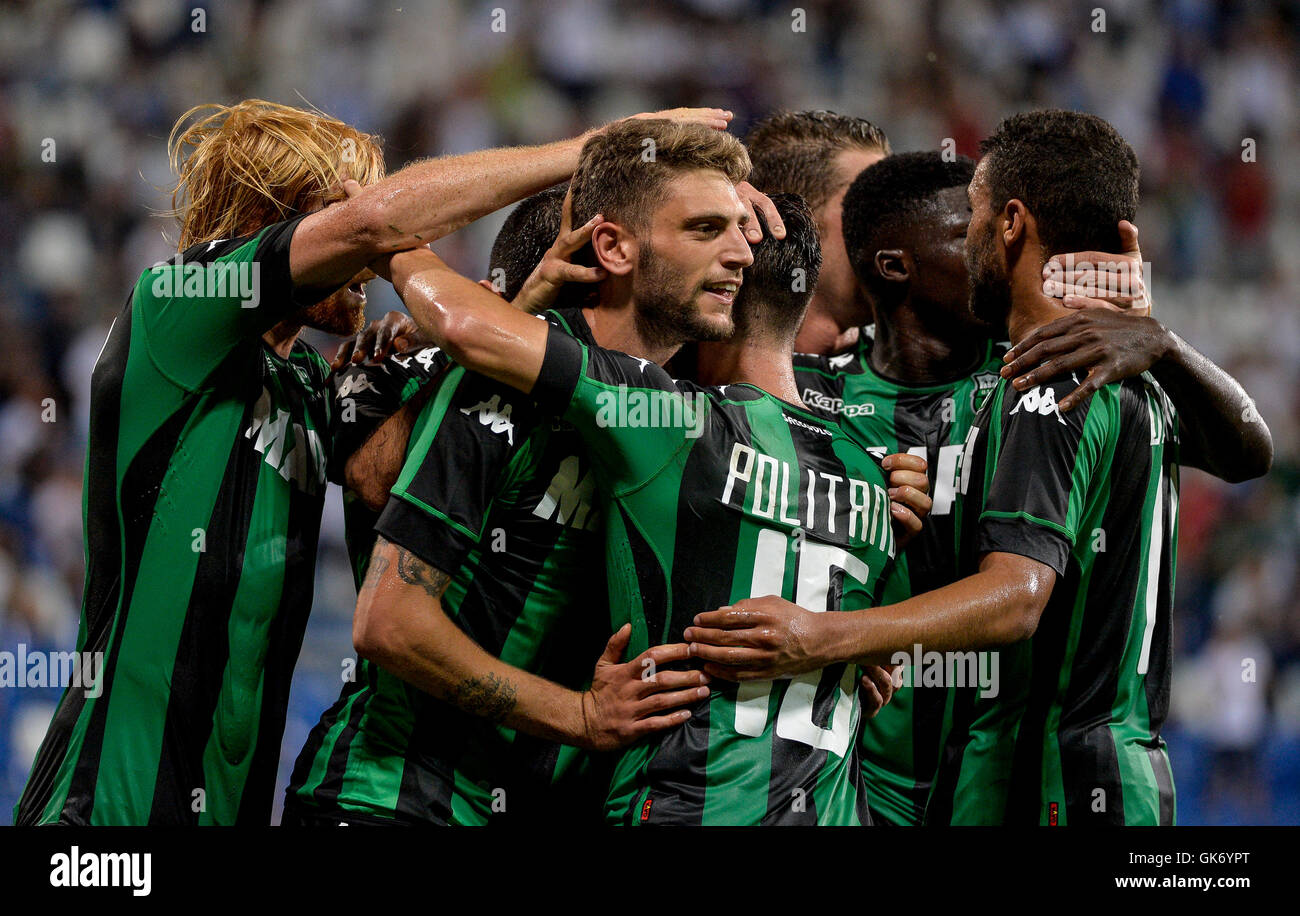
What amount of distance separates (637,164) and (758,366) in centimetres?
55

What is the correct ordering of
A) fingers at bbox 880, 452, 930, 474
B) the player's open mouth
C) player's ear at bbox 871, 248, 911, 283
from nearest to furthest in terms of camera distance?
the player's open mouth < fingers at bbox 880, 452, 930, 474 < player's ear at bbox 871, 248, 911, 283

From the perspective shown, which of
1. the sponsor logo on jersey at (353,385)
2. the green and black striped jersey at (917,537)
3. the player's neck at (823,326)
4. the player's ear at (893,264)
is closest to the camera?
the sponsor logo on jersey at (353,385)

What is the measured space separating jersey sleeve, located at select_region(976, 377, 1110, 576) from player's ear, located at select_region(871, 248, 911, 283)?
1.04m

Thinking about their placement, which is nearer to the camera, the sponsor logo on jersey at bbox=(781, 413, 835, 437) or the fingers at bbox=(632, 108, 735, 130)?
the sponsor logo on jersey at bbox=(781, 413, 835, 437)

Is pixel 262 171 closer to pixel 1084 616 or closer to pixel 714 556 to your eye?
pixel 714 556

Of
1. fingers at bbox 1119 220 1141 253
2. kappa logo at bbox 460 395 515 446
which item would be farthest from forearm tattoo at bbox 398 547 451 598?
fingers at bbox 1119 220 1141 253

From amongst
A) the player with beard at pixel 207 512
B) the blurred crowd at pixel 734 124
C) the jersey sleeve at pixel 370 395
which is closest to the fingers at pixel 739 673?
the jersey sleeve at pixel 370 395

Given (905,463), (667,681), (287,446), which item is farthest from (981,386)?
(287,446)

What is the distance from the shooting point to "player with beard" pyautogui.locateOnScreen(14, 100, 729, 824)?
284 centimetres

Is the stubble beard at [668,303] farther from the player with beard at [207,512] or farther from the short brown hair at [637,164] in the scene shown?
the player with beard at [207,512]

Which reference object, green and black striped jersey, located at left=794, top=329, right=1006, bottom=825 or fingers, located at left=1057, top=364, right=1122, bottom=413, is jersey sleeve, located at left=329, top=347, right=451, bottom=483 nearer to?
green and black striped jersey, located at left=794, top=329, right=1006, bottom=825

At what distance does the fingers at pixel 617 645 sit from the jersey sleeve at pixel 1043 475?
32.6 inches

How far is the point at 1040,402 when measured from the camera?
2.87 metres

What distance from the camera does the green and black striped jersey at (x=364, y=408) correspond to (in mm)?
3033
